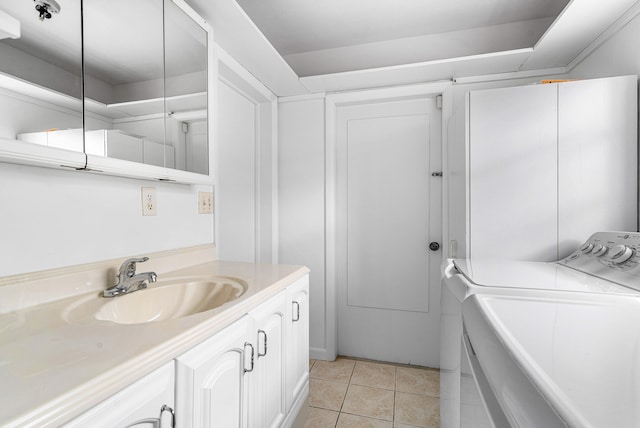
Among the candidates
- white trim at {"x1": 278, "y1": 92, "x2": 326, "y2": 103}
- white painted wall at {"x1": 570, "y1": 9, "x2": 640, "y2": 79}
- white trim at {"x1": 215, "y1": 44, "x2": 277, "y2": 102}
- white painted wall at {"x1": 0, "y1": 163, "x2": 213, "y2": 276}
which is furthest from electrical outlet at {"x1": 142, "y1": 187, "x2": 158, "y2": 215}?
white painted wall at {"x1": 570, "y1": 9, "x2": 640, "y2": 79}

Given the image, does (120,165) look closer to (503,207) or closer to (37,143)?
(37,143)

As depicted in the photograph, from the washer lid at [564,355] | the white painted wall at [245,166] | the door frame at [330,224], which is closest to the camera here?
the washer lid at [564,355]

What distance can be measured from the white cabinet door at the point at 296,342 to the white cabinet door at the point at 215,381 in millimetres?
374

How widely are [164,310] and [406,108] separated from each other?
210 cm

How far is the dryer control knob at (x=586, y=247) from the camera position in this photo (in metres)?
1.30

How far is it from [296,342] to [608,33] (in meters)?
2.25

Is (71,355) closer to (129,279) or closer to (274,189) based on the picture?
(129,279)

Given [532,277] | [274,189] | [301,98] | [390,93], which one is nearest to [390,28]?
[390,93]

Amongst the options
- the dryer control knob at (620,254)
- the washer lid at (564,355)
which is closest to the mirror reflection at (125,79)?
the washer lid at (564,355)

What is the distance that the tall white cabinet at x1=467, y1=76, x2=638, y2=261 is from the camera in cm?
139

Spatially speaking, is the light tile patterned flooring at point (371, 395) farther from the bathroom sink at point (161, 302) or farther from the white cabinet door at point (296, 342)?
the bathroom sink at point (161, 302)

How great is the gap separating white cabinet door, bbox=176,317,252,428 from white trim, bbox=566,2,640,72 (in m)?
2.17

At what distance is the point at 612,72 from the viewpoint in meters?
1.53

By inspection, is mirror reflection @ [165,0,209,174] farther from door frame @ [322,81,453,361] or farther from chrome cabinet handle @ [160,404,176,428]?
door frame @ [322,81,453,361]
